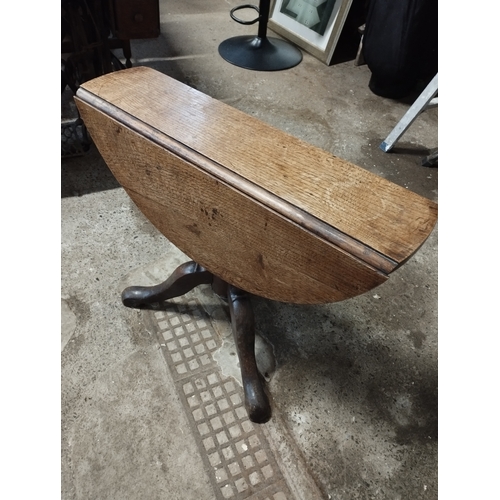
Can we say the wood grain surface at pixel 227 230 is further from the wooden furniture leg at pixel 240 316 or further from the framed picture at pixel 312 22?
the framed picture at pixel 312 22

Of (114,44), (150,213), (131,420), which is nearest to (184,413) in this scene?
(131,420)

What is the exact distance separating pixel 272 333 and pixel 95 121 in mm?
953

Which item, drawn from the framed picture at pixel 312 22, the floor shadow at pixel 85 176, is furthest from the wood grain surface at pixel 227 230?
the framed picture at pixel 312 22

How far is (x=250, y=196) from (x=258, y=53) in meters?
2.57

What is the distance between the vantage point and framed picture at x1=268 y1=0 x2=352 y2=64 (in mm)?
2939

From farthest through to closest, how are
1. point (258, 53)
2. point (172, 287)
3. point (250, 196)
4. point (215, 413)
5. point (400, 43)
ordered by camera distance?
point (258, 53), point (400, 43), point (172, 287), point (215, 413), point (250, 196)

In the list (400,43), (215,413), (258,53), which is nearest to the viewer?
(215,413)

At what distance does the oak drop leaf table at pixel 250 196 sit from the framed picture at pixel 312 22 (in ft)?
7.53

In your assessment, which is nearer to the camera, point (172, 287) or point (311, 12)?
point (172, 287)

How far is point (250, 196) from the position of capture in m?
0.87

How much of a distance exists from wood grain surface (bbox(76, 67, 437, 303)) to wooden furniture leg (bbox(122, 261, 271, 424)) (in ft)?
0.87

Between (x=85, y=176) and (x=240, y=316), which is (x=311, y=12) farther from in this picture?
(x=240, y=316)

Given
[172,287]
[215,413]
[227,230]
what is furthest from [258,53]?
[215,413]

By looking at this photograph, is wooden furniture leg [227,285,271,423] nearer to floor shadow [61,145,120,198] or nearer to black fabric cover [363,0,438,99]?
floor shadow [61,145,120,198]
